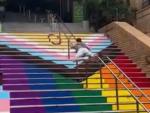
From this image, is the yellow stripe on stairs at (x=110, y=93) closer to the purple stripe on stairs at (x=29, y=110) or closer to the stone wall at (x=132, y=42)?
the stone wall at (x=132, y=42)

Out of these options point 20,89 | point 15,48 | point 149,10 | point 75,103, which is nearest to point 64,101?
point 75,103

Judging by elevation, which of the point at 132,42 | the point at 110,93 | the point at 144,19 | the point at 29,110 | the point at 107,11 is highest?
the point at 107,11

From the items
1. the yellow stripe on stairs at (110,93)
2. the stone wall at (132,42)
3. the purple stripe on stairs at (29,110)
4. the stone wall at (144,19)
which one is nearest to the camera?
the purple stripe on stairs at (29,110)

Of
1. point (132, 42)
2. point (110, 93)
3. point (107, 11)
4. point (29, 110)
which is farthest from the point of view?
point (107, 11)

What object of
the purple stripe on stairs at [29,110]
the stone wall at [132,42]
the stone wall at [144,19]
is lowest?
the purple stripe on stairs at [29,110]

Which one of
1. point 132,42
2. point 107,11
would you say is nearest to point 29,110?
point 132,42

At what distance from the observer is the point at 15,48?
18891 millimetres

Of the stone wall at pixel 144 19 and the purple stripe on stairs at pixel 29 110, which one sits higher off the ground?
the stone wall at pixel 144 19

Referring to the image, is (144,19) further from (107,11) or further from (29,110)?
(29,110)

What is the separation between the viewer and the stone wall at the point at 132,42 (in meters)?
18.0

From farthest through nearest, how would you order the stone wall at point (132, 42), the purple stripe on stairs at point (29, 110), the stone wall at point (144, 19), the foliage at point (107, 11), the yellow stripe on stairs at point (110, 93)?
the foliage at point (107, 11)
the stone wall at point (144, 19)
the stone wall at point (132, 42)
the yellow stripe on stairs at point (110, 93)
the purple stripe on stairs at point (29, 110)

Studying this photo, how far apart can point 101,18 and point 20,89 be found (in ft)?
34.7

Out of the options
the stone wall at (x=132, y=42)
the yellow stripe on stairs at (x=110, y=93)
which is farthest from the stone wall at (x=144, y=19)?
the yellow stripe on stairs at (x=110, y=93)

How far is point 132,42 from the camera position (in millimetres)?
19250
